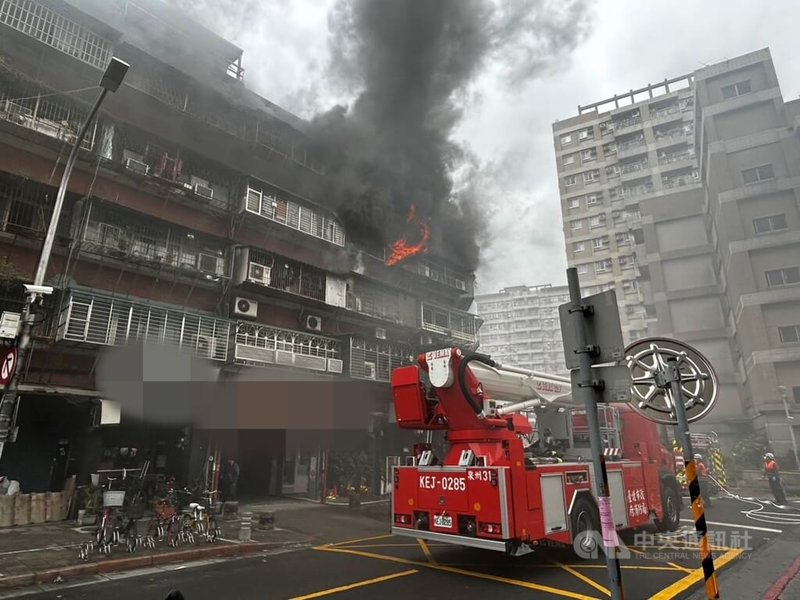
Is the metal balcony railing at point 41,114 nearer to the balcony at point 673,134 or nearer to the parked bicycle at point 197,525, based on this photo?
the parked bicycle at point 197,525

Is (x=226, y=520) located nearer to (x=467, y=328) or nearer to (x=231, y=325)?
(x=231, y=325)

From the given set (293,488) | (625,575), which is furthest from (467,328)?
(625,575)

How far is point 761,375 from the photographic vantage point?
32.6m

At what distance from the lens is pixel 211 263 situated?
19188mm

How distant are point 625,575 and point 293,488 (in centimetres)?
1623

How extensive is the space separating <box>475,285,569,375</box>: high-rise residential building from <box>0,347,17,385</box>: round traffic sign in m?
96.2

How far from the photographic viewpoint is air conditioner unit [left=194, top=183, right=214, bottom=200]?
62.8 feet

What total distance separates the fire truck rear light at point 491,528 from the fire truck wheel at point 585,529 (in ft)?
6.18

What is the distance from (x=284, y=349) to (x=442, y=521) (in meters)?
14.0

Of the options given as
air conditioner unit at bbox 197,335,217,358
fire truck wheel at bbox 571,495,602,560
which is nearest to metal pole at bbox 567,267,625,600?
fire truck wheel at bbox 571,495,602,560

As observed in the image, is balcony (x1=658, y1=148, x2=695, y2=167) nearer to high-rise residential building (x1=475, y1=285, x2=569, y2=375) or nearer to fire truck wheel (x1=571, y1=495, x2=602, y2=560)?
high-rise residential building (x1=475, y1=285, x2=569, y2=375)

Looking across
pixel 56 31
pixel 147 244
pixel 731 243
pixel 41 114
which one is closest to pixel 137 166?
pixel 147 244

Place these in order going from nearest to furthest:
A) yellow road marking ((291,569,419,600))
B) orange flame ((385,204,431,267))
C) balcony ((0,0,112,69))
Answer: yellow road marking ((291,569,419,600)) → balcony ((0,0,112,69)) → orange flame ((385,204,431,267))

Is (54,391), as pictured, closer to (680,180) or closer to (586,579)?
(586,579)
